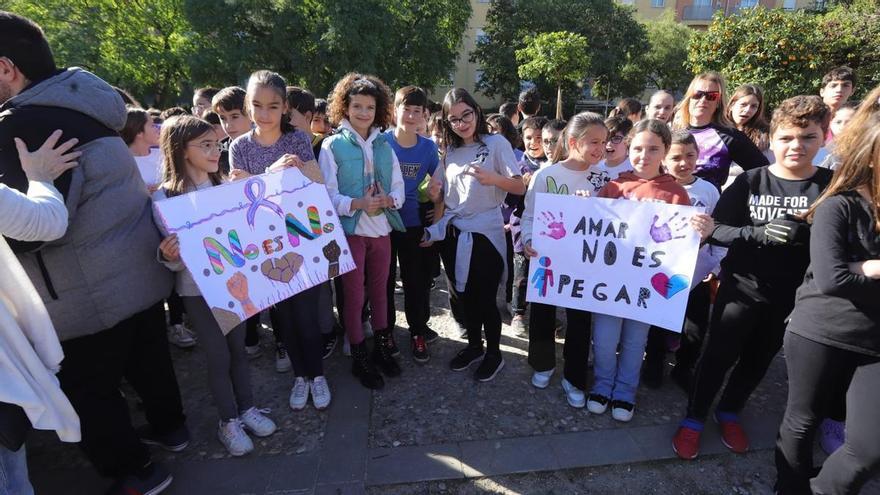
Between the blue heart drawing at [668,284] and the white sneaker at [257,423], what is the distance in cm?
252

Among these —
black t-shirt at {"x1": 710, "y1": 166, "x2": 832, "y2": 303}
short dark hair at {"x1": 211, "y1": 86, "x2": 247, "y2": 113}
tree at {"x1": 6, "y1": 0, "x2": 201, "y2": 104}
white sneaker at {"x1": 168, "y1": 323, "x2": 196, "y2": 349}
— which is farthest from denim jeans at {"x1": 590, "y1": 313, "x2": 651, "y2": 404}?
tree at {"x1": 6, "y1": 0, "x2": 201, "y2": 104}

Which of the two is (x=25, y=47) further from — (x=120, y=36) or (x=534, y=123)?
(x=120, y=36)

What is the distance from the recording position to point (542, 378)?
3217 millimetres

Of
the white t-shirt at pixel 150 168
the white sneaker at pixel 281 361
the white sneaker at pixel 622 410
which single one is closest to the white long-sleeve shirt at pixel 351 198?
the white sneaker at pixel 281 361

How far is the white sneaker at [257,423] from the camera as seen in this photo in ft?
9.02

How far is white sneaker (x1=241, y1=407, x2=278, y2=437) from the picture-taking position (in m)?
2.75

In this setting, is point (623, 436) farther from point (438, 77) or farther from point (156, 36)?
point (156, 36)

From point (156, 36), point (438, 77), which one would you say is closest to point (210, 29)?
point (156, 36)

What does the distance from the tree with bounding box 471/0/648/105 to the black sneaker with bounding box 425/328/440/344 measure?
2821cm

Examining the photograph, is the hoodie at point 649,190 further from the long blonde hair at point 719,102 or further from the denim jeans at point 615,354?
the long blonde hair at point 719,102

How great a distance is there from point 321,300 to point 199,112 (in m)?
3.01

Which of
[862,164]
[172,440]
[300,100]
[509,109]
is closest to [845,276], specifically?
[862,164]

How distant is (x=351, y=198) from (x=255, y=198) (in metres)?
0.63

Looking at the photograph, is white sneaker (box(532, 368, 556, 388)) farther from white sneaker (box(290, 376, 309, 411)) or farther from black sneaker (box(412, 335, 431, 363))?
white sneaker (box(290, 376, 309, 411))
